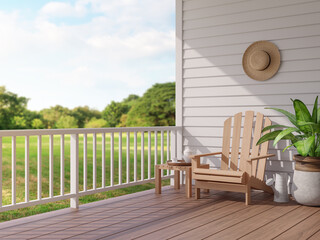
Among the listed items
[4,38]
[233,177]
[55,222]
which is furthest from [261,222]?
[4,38]

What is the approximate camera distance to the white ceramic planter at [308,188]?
418cm

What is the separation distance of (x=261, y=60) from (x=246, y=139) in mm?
1050

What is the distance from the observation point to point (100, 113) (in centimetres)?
1602

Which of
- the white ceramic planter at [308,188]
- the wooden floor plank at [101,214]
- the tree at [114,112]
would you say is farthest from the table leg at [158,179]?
the tree at [114,112]

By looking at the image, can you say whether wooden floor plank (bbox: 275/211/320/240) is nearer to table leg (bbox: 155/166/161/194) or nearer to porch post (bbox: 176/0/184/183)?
table leg (bbox: 155/166/161/194)

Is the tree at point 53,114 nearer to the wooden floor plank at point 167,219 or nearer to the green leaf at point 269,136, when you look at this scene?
the wooden floor plank at point 167,219

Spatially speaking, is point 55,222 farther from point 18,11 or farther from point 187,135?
point 18,11

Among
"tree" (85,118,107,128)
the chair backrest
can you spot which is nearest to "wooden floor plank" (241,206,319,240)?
the chair backrest

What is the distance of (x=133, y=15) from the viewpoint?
1827 cm

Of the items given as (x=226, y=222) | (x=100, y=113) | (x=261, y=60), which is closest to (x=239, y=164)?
(x=261, y=60)

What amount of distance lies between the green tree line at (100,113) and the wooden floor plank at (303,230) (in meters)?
12.1

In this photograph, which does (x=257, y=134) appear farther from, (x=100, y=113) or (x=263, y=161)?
(x=100, y=113)

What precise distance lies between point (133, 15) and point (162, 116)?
542 cm

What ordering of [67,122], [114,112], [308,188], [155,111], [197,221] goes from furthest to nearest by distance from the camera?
[114,112] < [155,111] < [67,122] < [308,188] < [197,221]
